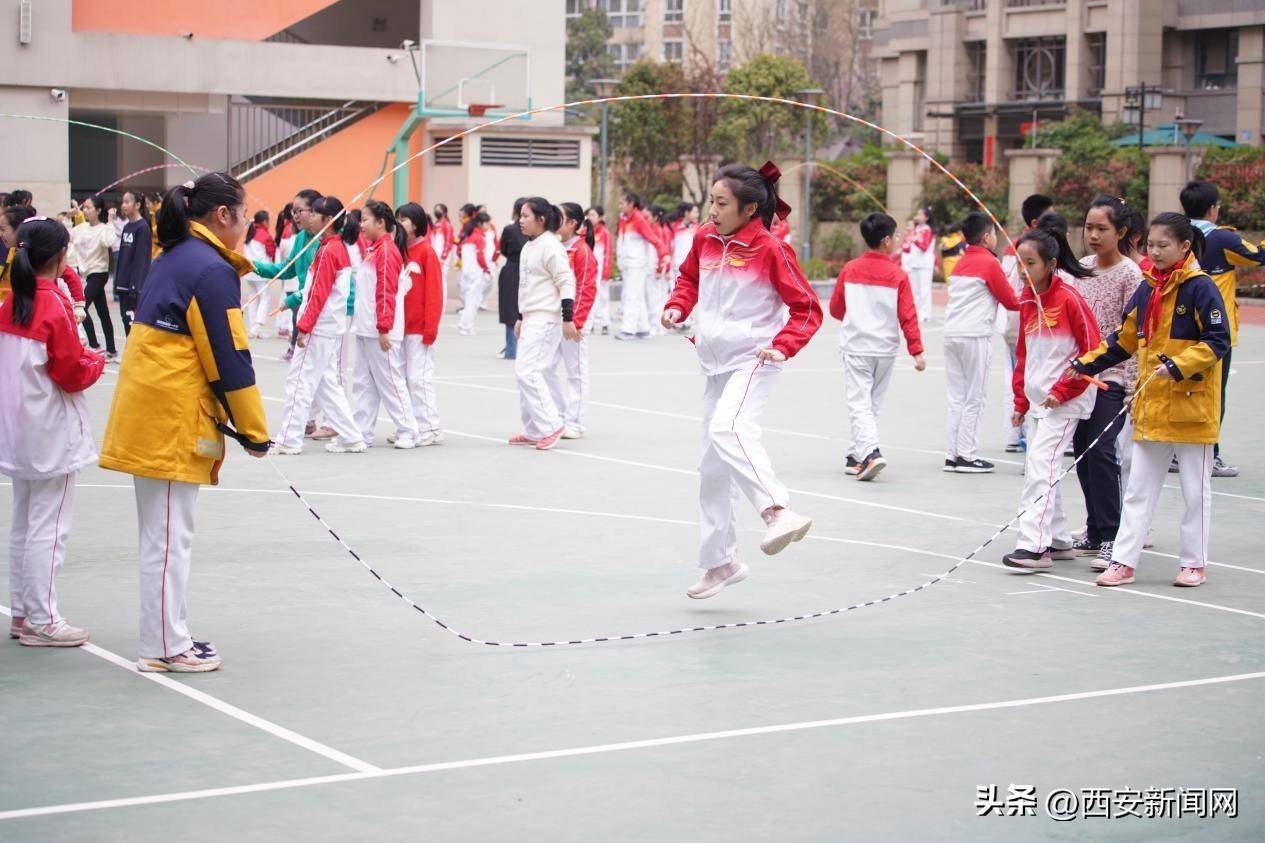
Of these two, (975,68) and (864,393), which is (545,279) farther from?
(975,68)

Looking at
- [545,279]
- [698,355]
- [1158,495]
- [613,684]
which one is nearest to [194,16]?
[545,279]

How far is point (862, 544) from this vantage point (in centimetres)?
930

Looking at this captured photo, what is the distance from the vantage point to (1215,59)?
2076 inches

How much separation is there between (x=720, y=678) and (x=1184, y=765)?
1.80 meters

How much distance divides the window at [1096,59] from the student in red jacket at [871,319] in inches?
1751

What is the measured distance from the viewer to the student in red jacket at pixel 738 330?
7.41m

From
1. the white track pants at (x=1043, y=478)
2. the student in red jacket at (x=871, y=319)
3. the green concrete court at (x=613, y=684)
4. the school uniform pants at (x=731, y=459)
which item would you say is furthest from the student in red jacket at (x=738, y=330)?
the student in red jacket at (x=871, y=319)

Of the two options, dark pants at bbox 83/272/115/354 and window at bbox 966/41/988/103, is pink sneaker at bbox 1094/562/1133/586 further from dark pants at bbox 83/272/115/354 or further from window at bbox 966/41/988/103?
window at bbox 966/41/988/103

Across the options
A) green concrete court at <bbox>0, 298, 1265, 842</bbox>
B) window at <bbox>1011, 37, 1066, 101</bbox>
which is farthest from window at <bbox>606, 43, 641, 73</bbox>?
green concrete court at <bbox>0, 298, 1265, 842</bbox>

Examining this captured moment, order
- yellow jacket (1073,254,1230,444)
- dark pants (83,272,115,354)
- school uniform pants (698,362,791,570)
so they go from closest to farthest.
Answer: school uniform pants (698,362,791,570), yellow jacket (1073,254,1230,444), dark pants (83,272,115,354)

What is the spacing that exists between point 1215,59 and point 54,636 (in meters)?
52.2

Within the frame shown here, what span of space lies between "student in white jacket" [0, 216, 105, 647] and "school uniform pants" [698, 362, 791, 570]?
2.75 metres

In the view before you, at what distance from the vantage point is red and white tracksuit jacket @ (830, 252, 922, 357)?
39.3 feet

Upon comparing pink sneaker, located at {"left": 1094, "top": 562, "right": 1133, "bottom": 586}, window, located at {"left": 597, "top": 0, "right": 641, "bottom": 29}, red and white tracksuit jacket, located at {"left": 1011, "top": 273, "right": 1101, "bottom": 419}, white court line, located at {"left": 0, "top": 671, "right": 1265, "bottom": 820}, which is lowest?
white court line, located at {"left": 0, "top": 671, "right": 1265, "bottom": 820}
